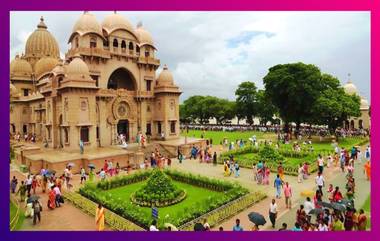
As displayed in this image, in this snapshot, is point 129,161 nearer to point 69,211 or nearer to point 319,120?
point 69,211

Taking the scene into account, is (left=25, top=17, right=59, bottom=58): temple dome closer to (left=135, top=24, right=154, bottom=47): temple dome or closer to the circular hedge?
(left=135, top=24, right=154, bottom=47): temple dome

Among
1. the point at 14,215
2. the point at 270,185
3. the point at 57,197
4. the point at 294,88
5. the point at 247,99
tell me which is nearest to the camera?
the point at 14,215

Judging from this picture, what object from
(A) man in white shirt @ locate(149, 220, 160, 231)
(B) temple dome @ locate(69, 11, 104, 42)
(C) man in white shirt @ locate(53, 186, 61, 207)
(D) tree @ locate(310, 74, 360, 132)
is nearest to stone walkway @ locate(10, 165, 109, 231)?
(C) man in white shirt @ locate(53, 186, 61, 207)

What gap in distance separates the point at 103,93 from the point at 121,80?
22.3 feet

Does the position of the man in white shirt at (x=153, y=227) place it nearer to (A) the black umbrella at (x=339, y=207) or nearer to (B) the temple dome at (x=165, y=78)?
(A) the black umbrella at (x=339, y=207)

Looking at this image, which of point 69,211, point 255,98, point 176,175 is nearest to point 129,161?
point 176,175

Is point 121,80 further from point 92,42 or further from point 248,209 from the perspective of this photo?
point 248,209

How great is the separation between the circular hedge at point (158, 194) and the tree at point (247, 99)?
174 feet

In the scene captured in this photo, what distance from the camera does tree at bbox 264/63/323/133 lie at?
132 ft

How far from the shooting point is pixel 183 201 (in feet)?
55.1

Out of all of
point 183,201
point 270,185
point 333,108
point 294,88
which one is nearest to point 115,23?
point 294,88

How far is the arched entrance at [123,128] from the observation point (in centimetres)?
3522

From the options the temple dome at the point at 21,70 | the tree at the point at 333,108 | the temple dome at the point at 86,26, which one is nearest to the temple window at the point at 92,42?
the temple dome at the point at 86,26

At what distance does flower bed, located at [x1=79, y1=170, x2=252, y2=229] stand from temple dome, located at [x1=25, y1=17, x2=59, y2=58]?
38.0m
